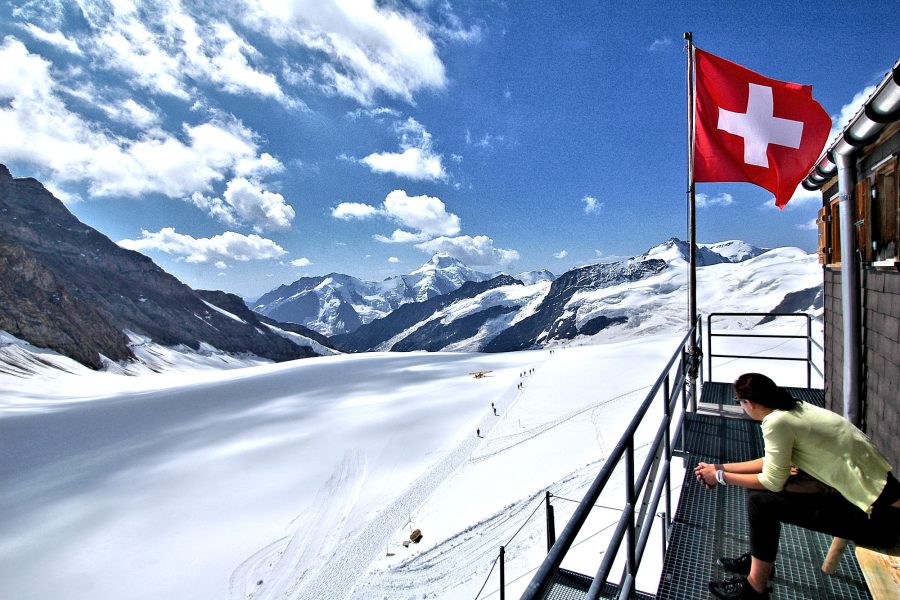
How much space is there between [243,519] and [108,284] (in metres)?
118

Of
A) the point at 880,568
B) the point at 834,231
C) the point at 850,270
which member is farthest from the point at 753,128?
the point at 880,568

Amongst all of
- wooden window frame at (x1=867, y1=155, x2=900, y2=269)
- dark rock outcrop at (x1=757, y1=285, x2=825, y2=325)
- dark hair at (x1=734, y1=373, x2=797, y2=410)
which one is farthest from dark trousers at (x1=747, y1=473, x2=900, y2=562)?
dark rock outcrop at (x1=757, y1=285, x2=825, y2=325)

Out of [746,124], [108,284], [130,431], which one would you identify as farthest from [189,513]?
[108,284]

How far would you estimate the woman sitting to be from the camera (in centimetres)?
265

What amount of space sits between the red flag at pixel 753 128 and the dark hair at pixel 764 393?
14.8ft

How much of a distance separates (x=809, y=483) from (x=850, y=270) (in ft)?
11.9

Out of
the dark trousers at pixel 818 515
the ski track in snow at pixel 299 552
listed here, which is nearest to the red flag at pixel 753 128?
the dark trousers at pixel 818 515

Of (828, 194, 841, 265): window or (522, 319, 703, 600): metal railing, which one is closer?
(522, 319, 703, 600): metal railing

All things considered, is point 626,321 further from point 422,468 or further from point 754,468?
point 754,468

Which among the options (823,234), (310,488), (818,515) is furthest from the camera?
(310,488)

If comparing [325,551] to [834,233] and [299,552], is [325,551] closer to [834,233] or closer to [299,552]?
[299,552]

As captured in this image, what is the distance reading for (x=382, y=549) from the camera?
13.5m

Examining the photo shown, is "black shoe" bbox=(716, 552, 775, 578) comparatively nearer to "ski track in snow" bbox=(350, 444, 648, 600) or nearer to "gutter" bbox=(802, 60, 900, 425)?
"gutter" bbox=(802, 60, 900, 425)

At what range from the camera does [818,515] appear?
2.74 meters
